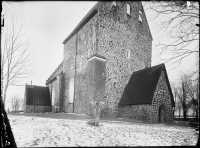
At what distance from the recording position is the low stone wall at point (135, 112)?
15473 millimetres

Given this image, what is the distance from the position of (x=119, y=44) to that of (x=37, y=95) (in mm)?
17899

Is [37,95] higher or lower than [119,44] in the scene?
lower

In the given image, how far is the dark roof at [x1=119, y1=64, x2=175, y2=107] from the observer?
16056 mm

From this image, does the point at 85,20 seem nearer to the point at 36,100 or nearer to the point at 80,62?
the point at 80,62

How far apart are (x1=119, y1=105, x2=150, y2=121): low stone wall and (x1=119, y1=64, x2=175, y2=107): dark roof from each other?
39 cm

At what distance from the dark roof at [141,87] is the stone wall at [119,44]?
675mm

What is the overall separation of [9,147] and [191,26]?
6.51 meters

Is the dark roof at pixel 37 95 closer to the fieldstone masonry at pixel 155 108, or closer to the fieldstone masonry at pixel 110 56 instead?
the fieldstone masonry at pixel 110 56

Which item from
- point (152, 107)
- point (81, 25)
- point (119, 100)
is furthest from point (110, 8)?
point (152, 107)

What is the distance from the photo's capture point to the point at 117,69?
18.9 metres

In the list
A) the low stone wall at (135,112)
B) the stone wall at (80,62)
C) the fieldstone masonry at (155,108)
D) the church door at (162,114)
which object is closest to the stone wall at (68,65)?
the stone wall at (80,62)

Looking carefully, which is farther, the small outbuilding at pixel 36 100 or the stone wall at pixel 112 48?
the small outbuilding at pixel 36 100

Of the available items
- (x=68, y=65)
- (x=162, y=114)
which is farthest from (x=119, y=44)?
(x=162, y=114)

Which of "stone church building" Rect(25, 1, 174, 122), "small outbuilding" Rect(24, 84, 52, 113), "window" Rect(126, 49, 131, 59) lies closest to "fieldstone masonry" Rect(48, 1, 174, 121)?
"stone church building" Rect(25, 1, 174, 122)
